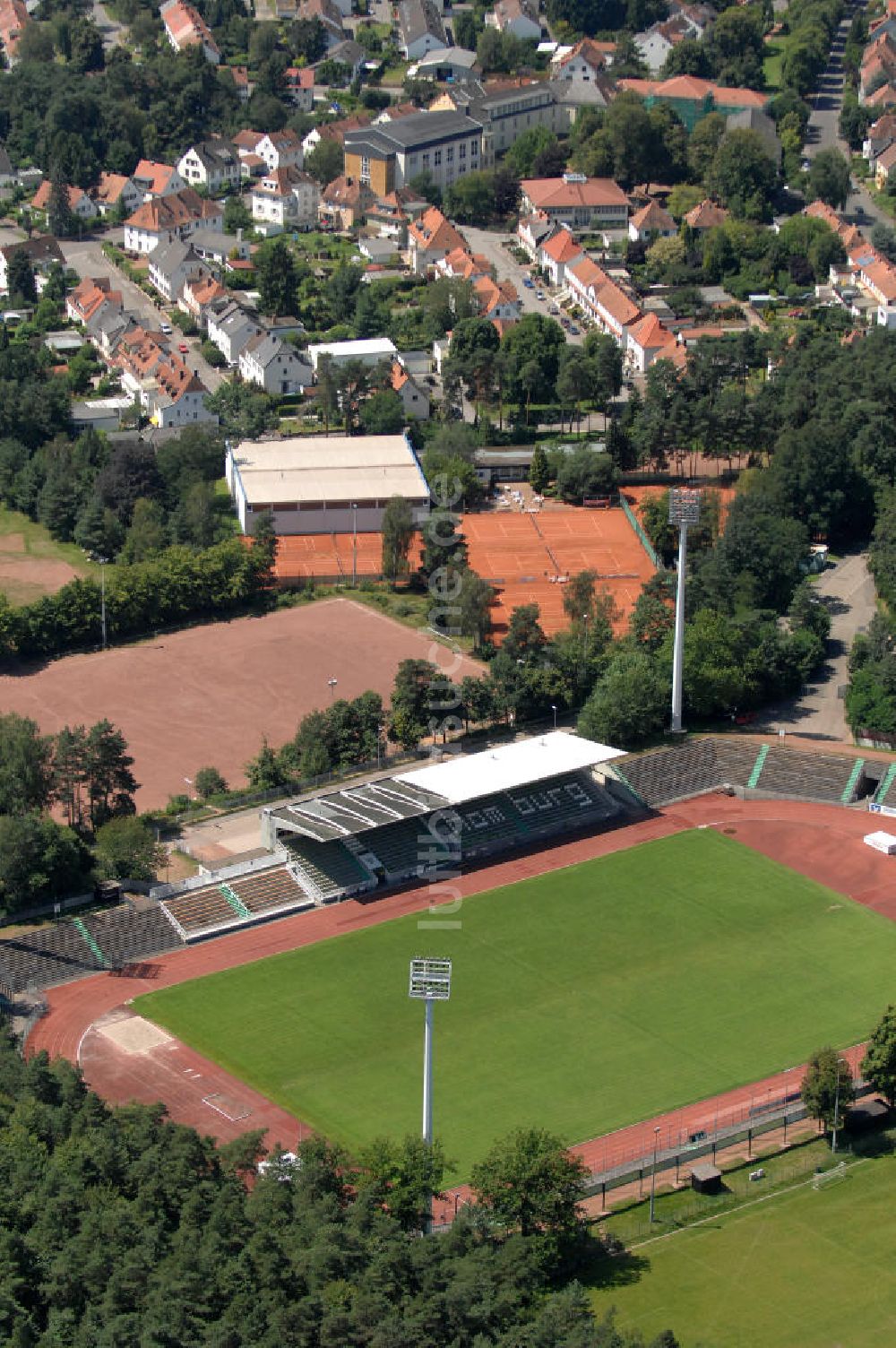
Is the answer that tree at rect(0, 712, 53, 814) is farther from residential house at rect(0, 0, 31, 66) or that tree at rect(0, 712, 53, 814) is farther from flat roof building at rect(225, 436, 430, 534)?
residential house at rect(0, 0, 31, 66)

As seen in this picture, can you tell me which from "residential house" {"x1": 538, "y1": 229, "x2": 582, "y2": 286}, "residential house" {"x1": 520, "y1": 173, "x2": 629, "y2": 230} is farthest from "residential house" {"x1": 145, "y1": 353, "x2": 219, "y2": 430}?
"residential house" {"x1": 520, "y1": 173, "x2": 629, "y2": 230}

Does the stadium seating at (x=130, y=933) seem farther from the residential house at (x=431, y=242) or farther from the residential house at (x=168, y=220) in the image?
the residential house at (x=168, y=220)

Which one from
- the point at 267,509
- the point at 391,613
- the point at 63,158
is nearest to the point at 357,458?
the point at 267,509

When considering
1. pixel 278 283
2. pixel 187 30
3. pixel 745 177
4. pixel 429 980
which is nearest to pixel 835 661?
pixel 429 980

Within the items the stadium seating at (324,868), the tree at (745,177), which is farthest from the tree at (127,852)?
the tree at (745,177)

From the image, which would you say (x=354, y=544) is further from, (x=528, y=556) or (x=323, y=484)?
(x=528, y=556)

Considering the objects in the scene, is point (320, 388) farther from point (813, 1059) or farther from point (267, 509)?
point (813, 1059)

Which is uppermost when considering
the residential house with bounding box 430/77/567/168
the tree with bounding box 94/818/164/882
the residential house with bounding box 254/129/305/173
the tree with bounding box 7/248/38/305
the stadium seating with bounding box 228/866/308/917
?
the residential house with bounding box 430/77/567/168
